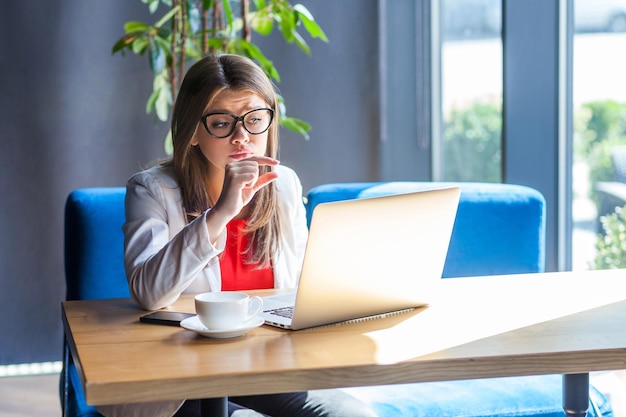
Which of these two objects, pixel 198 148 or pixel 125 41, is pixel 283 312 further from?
pixel 125 41

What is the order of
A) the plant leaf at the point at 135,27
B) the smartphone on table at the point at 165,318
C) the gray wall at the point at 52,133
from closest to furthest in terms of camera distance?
the smartphone on table at the point at 165,318 → the plant leaf at the point at 135,27 → the gray wall at the point at 52,133

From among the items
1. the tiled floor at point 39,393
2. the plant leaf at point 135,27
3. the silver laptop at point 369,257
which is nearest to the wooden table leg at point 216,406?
the silver laptop at point 369,257

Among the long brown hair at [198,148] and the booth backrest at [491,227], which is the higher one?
the long brown hair at [198,148]

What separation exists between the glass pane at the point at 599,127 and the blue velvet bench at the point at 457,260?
73cm

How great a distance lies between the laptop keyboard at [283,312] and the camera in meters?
1.48

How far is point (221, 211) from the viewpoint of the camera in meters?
1.63

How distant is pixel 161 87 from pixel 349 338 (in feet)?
6.56

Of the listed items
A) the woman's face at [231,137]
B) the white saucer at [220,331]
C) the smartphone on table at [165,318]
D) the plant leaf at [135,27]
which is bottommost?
the smartphone on table at [165,318]

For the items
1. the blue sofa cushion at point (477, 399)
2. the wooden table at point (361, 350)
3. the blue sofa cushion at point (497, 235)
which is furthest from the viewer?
the blue sofa cushion at point (497, 235)

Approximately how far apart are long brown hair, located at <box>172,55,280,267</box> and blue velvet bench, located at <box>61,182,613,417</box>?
378 mm

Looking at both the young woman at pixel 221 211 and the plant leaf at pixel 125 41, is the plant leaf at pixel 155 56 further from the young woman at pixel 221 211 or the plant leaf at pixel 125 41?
the young woman at pixel 221 211

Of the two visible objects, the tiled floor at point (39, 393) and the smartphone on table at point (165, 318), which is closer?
the smartphone on table at point (165, 318)

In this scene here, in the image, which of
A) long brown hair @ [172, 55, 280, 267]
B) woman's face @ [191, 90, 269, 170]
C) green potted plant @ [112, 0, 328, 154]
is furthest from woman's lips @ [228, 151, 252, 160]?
green potted plant @ [112, 0, 328, 154]

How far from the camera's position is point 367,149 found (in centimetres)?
374
